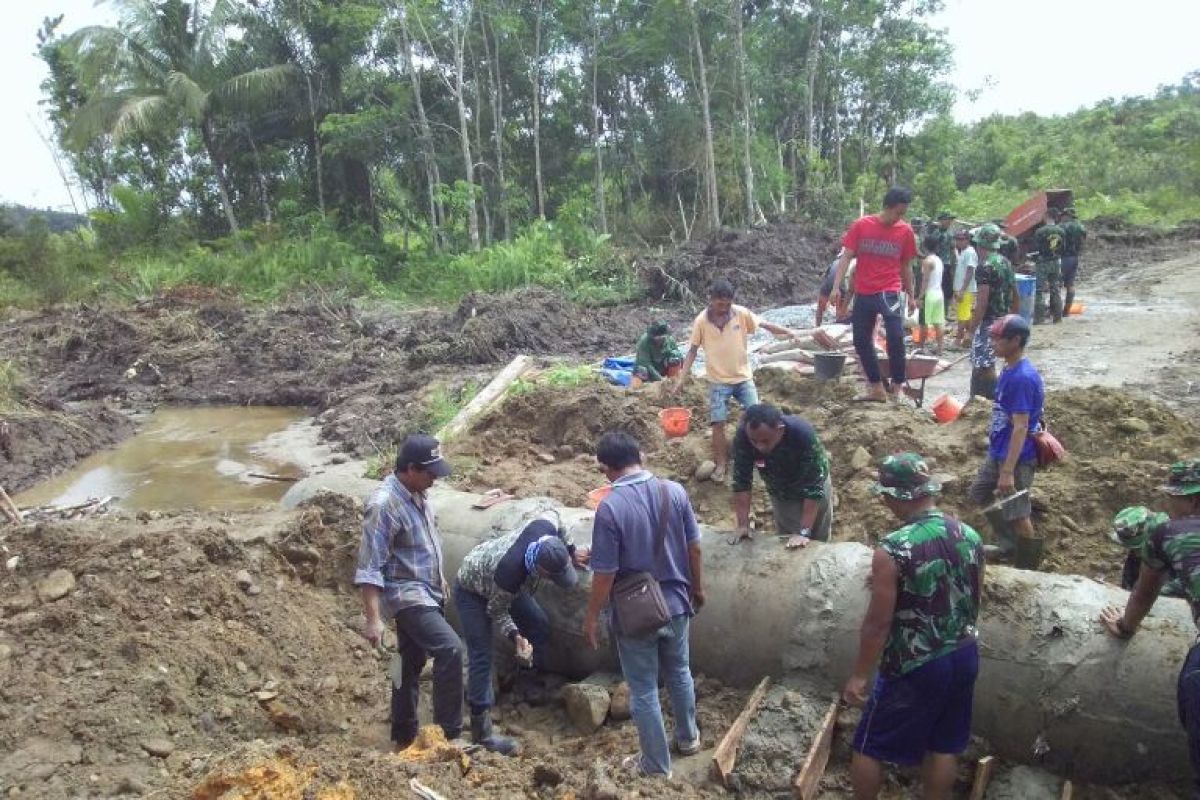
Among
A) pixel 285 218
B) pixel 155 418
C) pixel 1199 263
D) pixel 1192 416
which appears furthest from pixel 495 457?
pixel 285 218

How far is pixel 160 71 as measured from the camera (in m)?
22.9

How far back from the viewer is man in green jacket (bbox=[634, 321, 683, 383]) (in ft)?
30.3

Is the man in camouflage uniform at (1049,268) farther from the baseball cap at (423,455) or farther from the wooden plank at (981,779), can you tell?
the baseball cap at (423,455)

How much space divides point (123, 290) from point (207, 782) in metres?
21.8

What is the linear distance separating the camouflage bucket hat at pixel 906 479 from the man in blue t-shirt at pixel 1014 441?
193 centimetres

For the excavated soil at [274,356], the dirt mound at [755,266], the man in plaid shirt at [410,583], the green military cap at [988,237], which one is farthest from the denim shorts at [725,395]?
the dirt mound at [755,266]

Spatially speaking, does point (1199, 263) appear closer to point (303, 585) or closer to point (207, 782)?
point (303, 585)

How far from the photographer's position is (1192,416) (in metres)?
7.28

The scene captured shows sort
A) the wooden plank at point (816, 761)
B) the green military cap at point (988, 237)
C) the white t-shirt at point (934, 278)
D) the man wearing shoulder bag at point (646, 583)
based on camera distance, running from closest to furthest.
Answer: the wooden plank at point (816, 761)
the man wearing shoulder bag at point (646, 583)
the green military cap at point (988, 237)
the white t-shirt at point (934, 278)

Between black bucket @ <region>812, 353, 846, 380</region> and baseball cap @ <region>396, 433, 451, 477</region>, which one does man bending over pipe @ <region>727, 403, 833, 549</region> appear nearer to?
baseball cap @ <region>396, 433, 451, 477</region>

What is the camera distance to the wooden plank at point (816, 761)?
3658mm

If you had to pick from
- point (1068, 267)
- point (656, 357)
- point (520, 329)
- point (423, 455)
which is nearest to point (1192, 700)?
point (423, 455)

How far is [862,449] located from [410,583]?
149 inches

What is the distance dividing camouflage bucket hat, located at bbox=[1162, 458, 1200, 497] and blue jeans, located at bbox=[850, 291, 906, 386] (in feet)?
12.8
